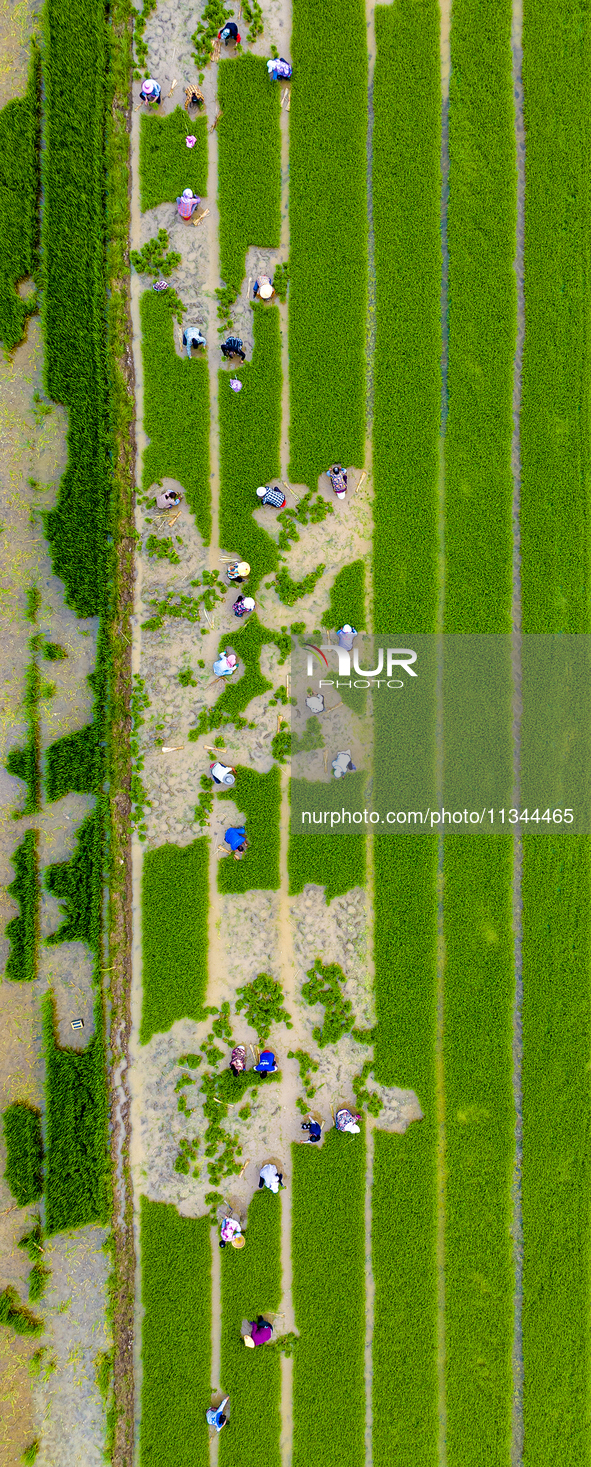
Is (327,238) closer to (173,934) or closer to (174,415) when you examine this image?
(174,415)

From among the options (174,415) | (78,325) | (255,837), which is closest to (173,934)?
(255,837)

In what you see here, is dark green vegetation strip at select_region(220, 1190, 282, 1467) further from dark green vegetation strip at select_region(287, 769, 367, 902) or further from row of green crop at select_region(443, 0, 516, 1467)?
dark green vegetation strip at select_region(287, 769, 367, 902)

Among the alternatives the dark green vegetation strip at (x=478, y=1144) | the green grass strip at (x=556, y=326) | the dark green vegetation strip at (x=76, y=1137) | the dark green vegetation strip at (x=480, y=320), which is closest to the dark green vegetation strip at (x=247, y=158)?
the dark green vegetation strip at (x=480, y=320)

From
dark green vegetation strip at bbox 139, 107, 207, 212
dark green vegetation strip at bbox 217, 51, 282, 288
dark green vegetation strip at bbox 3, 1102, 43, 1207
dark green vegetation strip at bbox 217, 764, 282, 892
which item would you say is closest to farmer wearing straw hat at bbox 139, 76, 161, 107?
dark green vegetation strip at bbox 139, 107, 207, 212

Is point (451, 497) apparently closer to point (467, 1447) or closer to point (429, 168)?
point (429, 168)

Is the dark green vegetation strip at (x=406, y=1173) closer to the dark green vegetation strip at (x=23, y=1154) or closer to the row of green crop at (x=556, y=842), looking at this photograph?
the row of green crop at (x=556, y=842)
